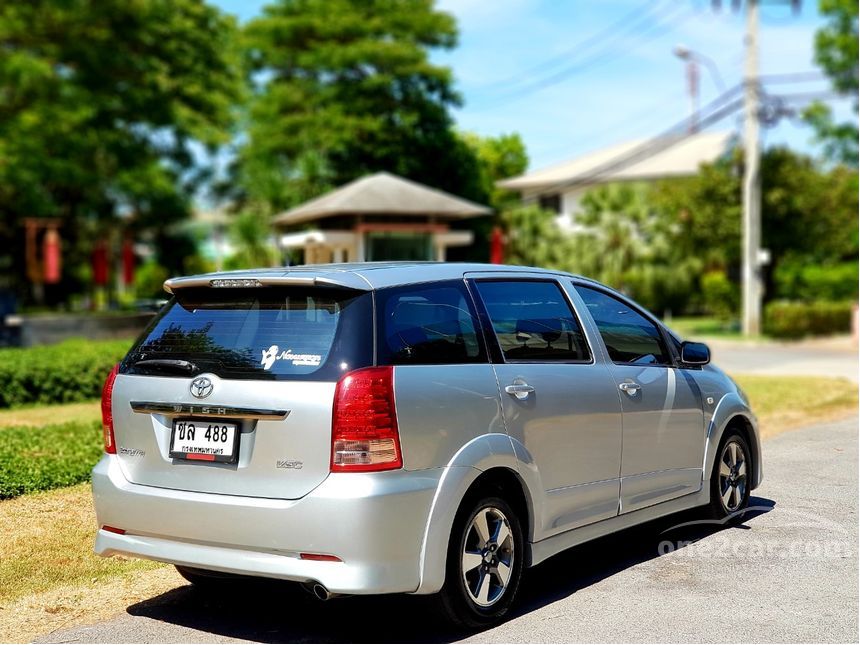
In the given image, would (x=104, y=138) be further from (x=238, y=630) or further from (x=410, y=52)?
(x=238, y=630)

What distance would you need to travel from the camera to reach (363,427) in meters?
4.79

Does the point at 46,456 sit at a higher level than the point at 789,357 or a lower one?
higher

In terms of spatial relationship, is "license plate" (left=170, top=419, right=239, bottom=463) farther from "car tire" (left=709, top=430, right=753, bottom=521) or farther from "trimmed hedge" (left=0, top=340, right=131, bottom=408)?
"trimmed hedge" (left=0, top=340, right=131, bottom=408)

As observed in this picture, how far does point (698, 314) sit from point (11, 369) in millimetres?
38330

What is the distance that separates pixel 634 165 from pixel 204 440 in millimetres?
59995

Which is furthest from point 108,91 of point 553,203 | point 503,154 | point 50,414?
point 503,154

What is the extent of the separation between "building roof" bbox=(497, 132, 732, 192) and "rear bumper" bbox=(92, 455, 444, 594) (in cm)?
5504

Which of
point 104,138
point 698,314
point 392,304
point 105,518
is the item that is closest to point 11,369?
point 105,518

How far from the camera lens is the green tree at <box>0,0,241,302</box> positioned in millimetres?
30141

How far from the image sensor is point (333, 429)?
479cm

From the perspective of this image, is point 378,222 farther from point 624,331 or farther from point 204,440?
point 204,440

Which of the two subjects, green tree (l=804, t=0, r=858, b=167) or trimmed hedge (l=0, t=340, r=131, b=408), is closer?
trimmed hedge (l=0, t=340, r=131, b=408)

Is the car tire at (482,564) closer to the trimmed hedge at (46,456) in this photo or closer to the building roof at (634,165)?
the trimmed hedge at (46,456)

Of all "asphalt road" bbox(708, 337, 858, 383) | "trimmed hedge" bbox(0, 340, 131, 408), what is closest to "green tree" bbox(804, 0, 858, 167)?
"asphalt road" bbox(708, 337, 858, 383)
